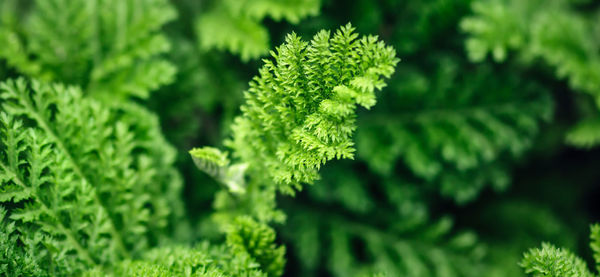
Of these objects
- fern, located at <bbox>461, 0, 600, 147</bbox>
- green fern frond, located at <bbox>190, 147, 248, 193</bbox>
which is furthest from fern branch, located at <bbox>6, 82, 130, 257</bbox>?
fern, located at <bbox>461, 0, 600, 147</bbox>

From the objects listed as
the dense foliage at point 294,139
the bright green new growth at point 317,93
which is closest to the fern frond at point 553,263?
the dense foliage at point 294,139

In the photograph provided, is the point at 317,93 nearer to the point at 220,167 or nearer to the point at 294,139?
the point at 294,139

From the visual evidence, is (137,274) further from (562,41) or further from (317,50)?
(562,41)

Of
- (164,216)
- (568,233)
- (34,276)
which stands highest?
(568,233)

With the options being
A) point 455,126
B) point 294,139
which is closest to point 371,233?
point 455,126

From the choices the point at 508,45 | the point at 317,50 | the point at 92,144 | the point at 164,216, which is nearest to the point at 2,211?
the point at 92,144

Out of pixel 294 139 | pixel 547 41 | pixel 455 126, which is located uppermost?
pixel 547 41

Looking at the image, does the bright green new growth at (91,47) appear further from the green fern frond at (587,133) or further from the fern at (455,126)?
the green fern frond at (587,133)
